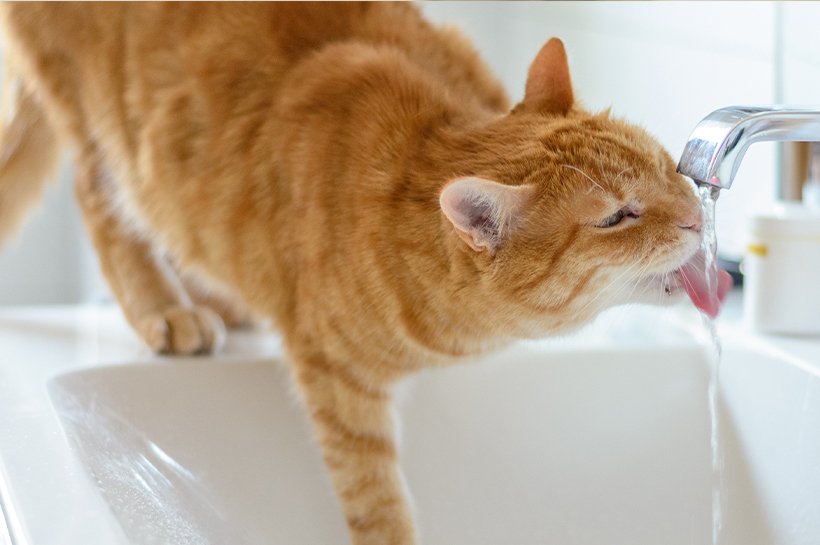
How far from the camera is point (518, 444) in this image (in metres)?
1.28

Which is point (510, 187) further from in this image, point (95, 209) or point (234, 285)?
point (95, 209)

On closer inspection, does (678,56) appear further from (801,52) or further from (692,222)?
(692,222)

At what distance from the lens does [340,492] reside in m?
1.16

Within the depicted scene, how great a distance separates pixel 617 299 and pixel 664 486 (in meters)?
0.32

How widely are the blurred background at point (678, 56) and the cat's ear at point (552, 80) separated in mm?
336

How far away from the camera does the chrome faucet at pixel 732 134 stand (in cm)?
81

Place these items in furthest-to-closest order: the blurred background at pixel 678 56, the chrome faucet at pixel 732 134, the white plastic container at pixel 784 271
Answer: the blurred background at pixel 678 56
the white plastic container at pixel 784 271
the chrome faucet at pixel 732 134

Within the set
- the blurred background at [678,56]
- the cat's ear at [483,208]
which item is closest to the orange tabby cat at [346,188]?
the cat's ear at [483,208]

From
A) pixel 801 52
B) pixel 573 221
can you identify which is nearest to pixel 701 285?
pixel 573 221

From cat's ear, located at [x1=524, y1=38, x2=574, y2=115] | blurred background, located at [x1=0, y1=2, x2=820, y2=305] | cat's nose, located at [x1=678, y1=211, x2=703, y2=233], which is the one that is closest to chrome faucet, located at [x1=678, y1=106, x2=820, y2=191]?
cat's nose, located at [x1=678, y1=211, x2=703, y2=233]

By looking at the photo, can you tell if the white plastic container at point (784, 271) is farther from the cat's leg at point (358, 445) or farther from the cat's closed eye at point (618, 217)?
the cat's leg at point (358, 445)

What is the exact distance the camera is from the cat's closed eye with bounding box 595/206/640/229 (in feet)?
3.07

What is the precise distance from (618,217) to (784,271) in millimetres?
448

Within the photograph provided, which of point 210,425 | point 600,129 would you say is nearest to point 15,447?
point 210,425
